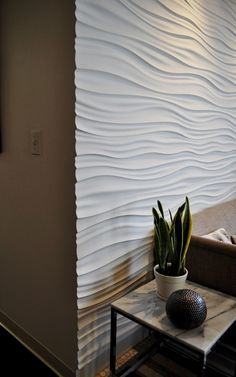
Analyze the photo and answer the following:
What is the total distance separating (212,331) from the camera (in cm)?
126

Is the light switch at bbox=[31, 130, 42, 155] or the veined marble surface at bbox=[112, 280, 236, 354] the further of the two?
the light switch at bbox=[31, 130, 42, 155]

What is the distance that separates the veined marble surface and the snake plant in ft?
0.54

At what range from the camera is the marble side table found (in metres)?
1.20

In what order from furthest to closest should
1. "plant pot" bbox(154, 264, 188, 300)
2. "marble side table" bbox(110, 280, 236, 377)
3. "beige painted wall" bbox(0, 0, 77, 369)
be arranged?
"plant pot" bbox(154, 264, 188, 300)
"beige painted wall" bbox(0, 0, 77, 369)
"marble side table" bbox(110, 280, 236, 377)

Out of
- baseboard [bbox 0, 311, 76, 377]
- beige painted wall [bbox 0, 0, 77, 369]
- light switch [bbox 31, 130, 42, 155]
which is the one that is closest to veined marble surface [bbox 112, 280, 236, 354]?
beige painted wall [bbox 0, 0, 77, 369]

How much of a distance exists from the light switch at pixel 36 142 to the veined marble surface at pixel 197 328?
84cm

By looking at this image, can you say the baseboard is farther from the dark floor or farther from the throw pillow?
the throw pillow

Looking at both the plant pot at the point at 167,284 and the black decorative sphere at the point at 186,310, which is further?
the plant pot at the point at 167,284

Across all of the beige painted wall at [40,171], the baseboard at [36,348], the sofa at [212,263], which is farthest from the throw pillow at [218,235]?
the baseboard at [36,348]

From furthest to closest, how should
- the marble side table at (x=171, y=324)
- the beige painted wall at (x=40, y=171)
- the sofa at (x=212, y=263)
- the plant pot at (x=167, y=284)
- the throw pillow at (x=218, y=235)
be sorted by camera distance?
the throw pillow at (x=218, y=235), the sofa at (x=212, y=263), the plant pot at (x=167, y=284), the beige painted wall at (x=40, y=171), the marble side table at (x=171, y=324)

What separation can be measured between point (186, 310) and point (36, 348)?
38.5 inches

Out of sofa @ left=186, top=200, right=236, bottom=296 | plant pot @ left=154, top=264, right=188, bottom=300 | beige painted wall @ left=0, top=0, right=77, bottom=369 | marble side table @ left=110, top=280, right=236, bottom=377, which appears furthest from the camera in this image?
sofa @ left=186, top=200, right=236, bottom=296

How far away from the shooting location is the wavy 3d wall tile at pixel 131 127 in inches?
52.7

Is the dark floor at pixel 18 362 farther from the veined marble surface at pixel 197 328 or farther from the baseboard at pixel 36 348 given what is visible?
the veined marble surface at pixel 197 328
